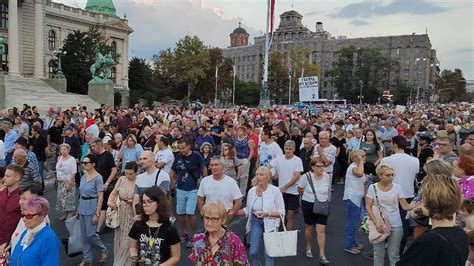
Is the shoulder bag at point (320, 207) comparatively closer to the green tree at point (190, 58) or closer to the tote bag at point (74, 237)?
the tote bag at point (74, 237)

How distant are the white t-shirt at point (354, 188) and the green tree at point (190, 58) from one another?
6479cm

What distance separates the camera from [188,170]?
6.98m

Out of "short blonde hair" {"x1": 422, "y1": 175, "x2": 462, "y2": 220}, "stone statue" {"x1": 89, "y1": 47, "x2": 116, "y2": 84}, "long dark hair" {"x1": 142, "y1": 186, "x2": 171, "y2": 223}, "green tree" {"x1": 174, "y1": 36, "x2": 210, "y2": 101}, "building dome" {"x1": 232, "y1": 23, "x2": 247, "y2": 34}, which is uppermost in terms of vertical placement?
"building dome" {"x1": 232, "y1": 23, "x2": 247, "y2": 34}

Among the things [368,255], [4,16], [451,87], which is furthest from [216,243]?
[451,87]

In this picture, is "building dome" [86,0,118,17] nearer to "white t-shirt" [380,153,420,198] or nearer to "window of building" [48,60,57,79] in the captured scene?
"window of building" [48,60,57,79]

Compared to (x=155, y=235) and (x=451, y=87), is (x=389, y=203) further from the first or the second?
(x=451, y=87)

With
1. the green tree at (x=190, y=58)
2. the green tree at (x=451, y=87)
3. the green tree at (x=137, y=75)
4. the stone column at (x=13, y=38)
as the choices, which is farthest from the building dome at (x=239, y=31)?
the stone column at (x=13, y=38)

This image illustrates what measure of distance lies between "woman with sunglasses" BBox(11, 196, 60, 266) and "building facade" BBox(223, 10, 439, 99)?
114477mm

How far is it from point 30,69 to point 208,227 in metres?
53.8

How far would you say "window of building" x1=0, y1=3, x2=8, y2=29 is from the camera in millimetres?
48844

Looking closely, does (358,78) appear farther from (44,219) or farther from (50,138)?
(44,219)

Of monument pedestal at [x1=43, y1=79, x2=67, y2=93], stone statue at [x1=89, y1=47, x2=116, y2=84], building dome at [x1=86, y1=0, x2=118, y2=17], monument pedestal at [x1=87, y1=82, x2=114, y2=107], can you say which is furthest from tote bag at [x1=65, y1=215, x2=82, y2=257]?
building dome at [x1=86, y1=0, x2=118, y2=17]

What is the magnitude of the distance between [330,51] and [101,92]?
10735 cm

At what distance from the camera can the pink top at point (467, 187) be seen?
13.8 feet
